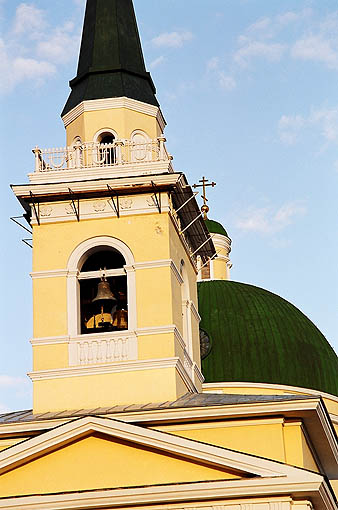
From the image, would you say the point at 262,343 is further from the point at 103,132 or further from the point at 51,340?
the point at 51,340

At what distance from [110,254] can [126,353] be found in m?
2.42

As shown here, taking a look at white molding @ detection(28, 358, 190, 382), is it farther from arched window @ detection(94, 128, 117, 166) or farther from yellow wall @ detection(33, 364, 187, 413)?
arched window @ detection(94, 128, 117, 166)

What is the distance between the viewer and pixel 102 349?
2773 cm

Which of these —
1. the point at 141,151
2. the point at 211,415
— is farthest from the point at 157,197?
the point at 211,415

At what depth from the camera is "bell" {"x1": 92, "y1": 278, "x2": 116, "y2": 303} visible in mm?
28000

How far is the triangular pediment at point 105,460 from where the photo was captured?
80.9 feet

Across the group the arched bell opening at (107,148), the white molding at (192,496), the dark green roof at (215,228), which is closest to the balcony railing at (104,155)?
the arched bell opening at (107,148)

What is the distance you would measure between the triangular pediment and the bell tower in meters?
1.96

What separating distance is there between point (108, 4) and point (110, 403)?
28.7 feet

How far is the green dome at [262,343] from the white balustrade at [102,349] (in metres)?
11.5

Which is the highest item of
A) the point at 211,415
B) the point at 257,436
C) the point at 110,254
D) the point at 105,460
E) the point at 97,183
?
the point at 97,183

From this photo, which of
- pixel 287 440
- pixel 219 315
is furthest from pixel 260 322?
pixel 287 440

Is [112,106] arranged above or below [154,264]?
above

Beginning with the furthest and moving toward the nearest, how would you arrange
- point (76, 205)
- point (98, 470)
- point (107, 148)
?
point (107, 148)
point (76, 205)
point (98, 470)
